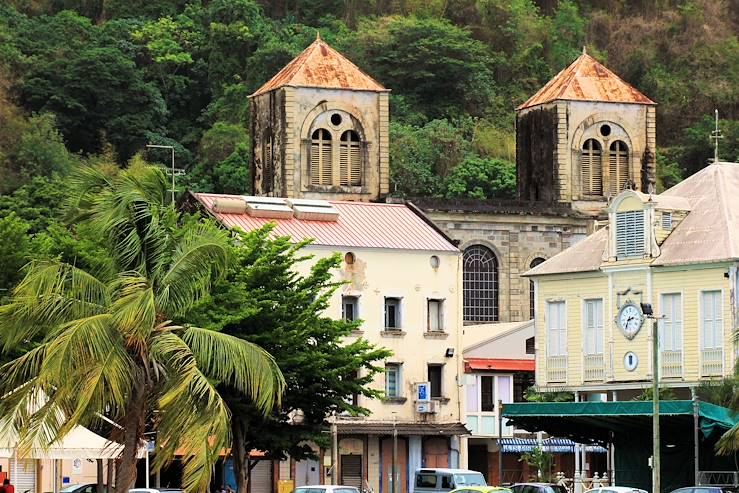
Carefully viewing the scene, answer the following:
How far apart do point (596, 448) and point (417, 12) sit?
87.7 meters

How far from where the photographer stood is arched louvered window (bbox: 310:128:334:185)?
108 m

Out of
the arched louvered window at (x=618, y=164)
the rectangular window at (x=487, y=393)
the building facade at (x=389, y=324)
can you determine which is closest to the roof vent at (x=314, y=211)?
the building facade at (x=389, y=324)

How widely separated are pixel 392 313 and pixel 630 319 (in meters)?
12.2

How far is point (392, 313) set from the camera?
3196 inches

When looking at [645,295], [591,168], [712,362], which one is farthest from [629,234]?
[591,168]

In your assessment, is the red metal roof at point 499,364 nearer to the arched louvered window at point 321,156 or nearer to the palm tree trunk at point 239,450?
the palm tree trunk at point 239,450

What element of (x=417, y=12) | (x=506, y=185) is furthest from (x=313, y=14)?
(x=506, y=185)

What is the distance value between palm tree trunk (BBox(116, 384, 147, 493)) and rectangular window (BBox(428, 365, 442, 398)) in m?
32.3

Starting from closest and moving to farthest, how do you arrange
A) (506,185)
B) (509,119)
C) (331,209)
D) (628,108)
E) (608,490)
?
(608,490)
(331,209)
(628,108)
(506,185)
(509,119)

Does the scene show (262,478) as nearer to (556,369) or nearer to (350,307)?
(350,307)

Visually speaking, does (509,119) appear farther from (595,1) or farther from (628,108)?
(628,108)

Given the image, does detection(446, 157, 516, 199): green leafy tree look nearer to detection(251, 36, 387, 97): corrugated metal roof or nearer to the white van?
detection(251, 36, 387, 97): corrugated metal roof

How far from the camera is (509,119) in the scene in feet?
503

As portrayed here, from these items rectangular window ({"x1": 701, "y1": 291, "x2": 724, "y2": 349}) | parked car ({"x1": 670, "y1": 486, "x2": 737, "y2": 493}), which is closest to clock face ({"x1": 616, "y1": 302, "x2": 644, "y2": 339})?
rectangular window ({"x1": 701, "y1": 291, "x2": 724, "y2": 349})
